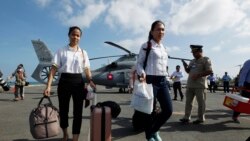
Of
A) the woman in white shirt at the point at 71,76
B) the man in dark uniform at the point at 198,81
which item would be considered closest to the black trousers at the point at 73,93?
the woman in white shirt at the point at 71,76

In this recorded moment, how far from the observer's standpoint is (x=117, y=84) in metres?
22.9

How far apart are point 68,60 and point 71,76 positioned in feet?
0.84

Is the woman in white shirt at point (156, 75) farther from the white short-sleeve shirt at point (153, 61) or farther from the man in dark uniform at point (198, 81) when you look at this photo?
the man in dark uniform at point (198, 81)

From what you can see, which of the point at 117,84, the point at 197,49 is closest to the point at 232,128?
the point at 197,49

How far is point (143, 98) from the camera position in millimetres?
4574

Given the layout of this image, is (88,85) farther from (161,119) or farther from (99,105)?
(161,119)

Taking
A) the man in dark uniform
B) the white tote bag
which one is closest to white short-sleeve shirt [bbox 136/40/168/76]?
the white tote bag

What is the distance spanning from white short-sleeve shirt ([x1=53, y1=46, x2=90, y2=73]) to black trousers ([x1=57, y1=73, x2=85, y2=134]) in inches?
3.7

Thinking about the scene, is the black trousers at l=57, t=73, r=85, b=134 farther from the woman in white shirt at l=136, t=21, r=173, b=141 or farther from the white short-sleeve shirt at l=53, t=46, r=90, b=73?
the woman in white shirt at l=136, t=21, r=173, b=141

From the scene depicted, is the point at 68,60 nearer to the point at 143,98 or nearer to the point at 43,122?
the point at 43,122

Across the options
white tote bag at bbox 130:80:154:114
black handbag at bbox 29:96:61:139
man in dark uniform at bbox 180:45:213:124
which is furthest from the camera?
man in dark uniform at bbox 180:45:213:124

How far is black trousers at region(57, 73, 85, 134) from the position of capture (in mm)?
4918

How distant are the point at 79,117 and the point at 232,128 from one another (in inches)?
150

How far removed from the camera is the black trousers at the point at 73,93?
4918 mm
